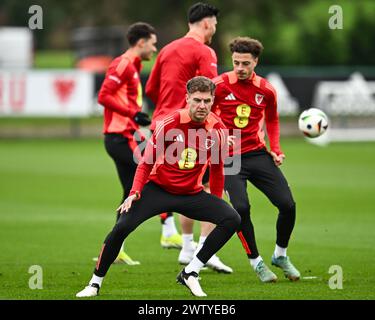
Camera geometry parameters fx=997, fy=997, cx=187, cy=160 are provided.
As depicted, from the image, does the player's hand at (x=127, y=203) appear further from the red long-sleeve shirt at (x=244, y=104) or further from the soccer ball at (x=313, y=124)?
the soccer ball at (x=313, y=124)

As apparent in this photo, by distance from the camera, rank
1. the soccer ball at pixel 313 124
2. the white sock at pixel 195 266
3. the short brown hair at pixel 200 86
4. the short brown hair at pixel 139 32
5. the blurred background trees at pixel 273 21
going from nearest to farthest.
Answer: the short brown hair at pixel 200 86 → the white sock at pixel 195 266 → the soccer ball at pixel 313 124 → the short brown hair at pixel 139 32 → the blurred background trees at pixel 273 21

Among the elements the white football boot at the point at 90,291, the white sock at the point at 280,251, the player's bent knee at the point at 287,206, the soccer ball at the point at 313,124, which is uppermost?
the soccer ball at the point at 313,124

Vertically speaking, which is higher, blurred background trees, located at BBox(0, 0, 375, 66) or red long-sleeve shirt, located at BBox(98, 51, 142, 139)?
blurred background trees, located at BBox(0, 0, 375, 66)

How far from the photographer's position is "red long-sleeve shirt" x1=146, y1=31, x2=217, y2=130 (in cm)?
1080

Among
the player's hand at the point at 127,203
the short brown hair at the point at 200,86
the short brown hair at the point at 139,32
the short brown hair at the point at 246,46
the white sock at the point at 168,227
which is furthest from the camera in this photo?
the white sock at the point at 168,227

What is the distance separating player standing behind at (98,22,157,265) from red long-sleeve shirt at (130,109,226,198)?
2.48 meters

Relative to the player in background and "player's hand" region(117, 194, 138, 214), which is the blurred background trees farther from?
"player's hand" region(117, 194, 138, 214)

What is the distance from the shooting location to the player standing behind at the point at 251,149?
9969 millimetres

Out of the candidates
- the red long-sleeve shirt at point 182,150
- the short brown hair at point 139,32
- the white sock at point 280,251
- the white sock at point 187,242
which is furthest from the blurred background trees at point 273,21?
the red long-sleeve shirt at point 182,150

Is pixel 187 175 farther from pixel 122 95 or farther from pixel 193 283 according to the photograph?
pixel 122 95

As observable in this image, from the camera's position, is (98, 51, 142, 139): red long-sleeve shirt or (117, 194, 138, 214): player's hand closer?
(117, 194, 138, 214): player's hand

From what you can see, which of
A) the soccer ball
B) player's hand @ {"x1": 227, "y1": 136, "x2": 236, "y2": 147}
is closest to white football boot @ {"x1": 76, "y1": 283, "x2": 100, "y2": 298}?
player's hand @ {"x1": 227, "y1": 136, "x2": 236, "y2": 147}

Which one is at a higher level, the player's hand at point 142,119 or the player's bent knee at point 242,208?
the player's hand at point 142,119

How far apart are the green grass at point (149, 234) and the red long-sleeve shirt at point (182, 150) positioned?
1016mm
